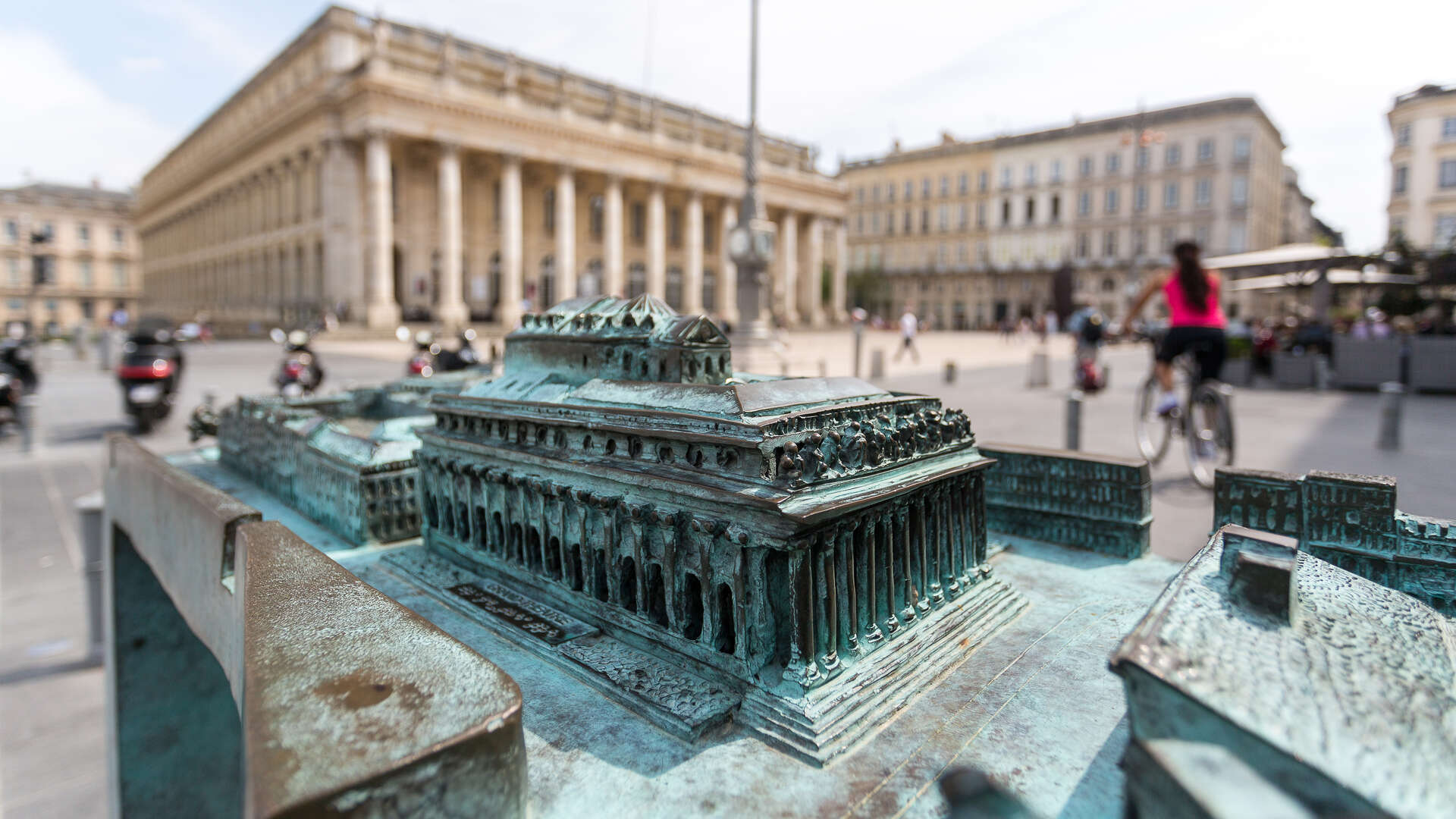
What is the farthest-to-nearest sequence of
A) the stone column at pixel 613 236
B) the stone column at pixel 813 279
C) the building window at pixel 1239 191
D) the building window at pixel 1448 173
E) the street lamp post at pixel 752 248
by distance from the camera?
the stone column at pixel 813 279 → the building window at pixel 1239 191 → the stone column at pixel 613 236 → the building window at pixel 1448 173 → the street lamp post at pixel 752 248

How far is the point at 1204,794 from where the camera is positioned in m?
0.97

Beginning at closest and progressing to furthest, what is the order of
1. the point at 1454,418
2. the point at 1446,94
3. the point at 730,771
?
the point at 730,771 → the point at 1454,418 → the point at 1446,94

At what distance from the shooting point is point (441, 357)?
834 centimetres

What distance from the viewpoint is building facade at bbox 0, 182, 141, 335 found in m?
67.1

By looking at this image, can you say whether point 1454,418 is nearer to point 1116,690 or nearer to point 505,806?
point 1116,690

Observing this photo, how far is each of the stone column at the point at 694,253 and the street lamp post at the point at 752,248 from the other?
26.2 m

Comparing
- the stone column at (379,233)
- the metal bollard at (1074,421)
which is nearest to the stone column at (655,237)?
the stone column at (379,233)

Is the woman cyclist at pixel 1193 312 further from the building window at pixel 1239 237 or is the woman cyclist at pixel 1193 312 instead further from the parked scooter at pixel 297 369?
the building window at pixel 1239 237

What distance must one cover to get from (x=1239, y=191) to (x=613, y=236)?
42.5 meters

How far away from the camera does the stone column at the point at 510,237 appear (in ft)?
109

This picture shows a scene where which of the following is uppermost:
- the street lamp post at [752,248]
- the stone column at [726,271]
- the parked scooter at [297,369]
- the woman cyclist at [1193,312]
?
the stone column at [726,271]

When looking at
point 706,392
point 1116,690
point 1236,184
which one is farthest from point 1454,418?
point 1236,184

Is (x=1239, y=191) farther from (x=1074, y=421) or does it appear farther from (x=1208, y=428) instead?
(x=1208, y=428)

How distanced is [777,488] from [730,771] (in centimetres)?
66
